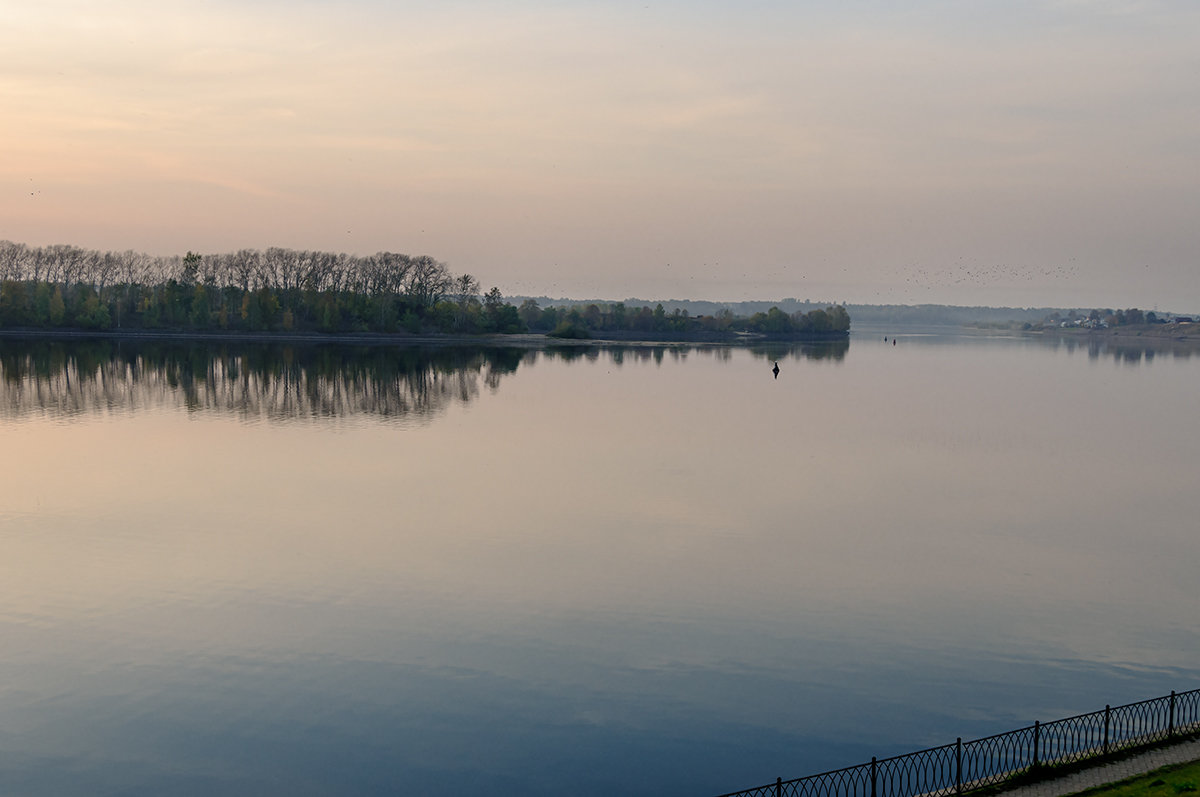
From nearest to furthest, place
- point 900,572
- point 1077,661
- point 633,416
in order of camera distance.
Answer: point 1077,661 → point 900,572 → point 633,416

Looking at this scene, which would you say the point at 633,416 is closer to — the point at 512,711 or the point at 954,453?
the point at 954,453

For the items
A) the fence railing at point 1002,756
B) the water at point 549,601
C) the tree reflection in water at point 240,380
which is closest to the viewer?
the fence railing at point 1002,756

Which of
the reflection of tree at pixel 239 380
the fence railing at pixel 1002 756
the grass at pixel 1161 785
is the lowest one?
the fence railing at pixel 1002 756

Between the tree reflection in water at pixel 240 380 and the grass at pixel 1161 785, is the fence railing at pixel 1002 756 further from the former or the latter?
the tree reflection in water at pixel 240 380

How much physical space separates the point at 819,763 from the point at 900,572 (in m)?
19.2

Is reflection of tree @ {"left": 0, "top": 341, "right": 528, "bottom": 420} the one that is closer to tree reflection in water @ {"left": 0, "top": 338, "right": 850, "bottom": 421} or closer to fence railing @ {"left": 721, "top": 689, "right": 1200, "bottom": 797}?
tree reflection in water @ {"left": 0, "top": 338, "right": 850, "bottom": 421}

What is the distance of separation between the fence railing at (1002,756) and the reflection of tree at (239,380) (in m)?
74.2

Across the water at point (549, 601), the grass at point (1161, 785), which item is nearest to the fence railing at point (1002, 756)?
the water at point (549, 601)

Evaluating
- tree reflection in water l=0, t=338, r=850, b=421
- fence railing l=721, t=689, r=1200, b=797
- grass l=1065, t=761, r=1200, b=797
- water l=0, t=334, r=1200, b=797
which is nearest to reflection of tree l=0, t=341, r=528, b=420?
tree reflection in water l=0, t=338, r=850, b=421

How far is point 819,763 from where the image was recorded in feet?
85.3

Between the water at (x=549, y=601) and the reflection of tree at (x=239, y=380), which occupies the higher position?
the reflection of tree at (x=239, y=380)

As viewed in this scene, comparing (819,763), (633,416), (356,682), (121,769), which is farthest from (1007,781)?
(633,416)

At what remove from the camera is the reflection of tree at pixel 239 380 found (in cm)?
9790

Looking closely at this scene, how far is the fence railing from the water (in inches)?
50.4
